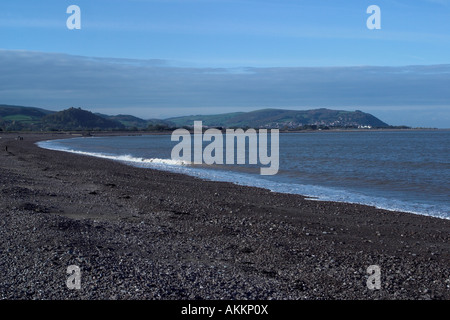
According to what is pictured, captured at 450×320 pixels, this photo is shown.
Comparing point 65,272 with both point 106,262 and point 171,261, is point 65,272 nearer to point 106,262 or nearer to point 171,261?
point 106,262

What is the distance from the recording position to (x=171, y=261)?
323 inches

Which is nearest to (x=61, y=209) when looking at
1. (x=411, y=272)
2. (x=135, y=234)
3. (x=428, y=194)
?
(x=135, y=234)

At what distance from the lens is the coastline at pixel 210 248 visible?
684 centimetres

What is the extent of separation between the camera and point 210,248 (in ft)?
30.7

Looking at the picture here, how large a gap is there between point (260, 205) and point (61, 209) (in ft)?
19.7

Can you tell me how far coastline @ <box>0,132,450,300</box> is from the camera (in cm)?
684

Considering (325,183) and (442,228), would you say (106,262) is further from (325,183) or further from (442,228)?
(325,183)

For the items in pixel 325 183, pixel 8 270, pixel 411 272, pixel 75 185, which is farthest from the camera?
pixel 325 183

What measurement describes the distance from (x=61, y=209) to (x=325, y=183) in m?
15.0

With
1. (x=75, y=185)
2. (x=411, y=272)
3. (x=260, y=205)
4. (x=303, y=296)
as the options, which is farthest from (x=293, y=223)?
(x=75, y=185)

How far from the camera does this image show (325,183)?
2461cm
